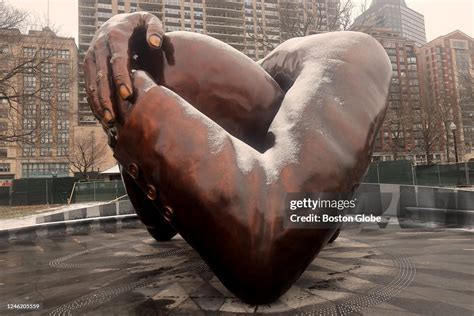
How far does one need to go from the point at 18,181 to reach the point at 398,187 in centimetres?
2904

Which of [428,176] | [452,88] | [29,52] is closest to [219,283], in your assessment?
[428,176]

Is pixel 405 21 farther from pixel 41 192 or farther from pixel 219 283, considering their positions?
pixel 219 283

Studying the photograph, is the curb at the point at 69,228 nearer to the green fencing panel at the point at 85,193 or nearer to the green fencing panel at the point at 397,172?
the green fencing panel at the point at 397,172

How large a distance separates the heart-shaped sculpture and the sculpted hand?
5.2 inches

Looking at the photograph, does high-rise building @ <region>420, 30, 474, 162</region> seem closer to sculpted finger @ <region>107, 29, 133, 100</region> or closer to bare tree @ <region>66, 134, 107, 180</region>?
sculpted finger @ <region>107, 29, 133, 100</region>

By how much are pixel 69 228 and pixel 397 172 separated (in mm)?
13938

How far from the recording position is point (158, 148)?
9.61 feet

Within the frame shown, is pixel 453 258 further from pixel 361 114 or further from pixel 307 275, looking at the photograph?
pixel 361 114

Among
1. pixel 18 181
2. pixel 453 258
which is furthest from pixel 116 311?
pixel 18 181

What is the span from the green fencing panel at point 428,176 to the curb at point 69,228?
47.0 ft

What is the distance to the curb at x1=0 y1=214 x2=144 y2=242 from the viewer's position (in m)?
8.80

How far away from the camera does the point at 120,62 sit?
3125mm

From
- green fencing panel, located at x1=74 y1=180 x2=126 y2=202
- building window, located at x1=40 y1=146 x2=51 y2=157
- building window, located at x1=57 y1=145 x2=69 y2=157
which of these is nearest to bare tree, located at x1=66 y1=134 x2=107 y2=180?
building window, located at x1=57 y1=145 x2=69 y2=157

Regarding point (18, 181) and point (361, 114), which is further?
point (18, 181)
